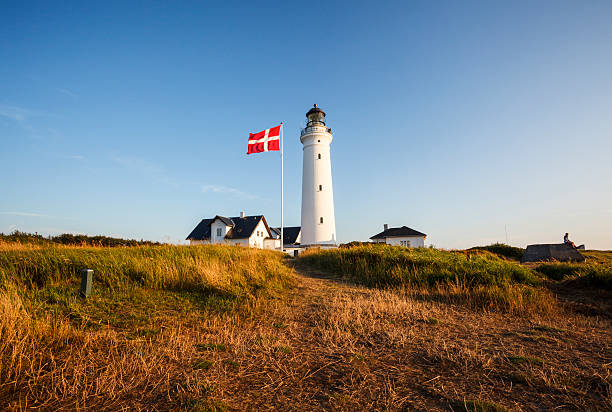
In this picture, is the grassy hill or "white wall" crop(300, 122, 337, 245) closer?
the grassy hill

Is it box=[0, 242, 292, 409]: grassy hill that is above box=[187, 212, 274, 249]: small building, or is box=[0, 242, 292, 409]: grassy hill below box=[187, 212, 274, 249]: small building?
below

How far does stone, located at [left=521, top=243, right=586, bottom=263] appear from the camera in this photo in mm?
15118

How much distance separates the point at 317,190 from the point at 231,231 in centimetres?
1412

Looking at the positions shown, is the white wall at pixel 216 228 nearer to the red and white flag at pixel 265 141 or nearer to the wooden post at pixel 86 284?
the red and white flag at pixel 265 141

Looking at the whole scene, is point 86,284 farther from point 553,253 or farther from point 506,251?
point 506,251

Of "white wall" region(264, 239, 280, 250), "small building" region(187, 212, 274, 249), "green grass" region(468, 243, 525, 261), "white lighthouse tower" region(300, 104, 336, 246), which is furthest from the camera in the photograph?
"white wall" region(264, 239, 280, 250)

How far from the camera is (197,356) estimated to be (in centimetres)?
376

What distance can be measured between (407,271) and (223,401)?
7.93 m

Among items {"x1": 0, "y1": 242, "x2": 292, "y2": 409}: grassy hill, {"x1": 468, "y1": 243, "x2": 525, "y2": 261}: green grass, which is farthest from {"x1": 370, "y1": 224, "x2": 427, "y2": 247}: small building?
{"x1": 0, "y1": 242, "x2": 292, "y2": 409}: grassy hill

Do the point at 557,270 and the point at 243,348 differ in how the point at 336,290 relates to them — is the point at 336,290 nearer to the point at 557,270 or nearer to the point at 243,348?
the point at 243,348

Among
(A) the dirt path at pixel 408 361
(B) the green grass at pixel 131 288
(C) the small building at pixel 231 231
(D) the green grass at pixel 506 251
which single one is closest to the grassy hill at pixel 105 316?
(B) the green grass at pixel 131 288

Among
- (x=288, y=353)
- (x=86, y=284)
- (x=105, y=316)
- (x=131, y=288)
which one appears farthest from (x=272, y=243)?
(x=288, y=353)

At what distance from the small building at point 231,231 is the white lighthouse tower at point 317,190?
9.53 m

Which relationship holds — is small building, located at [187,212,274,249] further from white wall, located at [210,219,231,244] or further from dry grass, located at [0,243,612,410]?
dry grass, located at [0,243,612,410]
